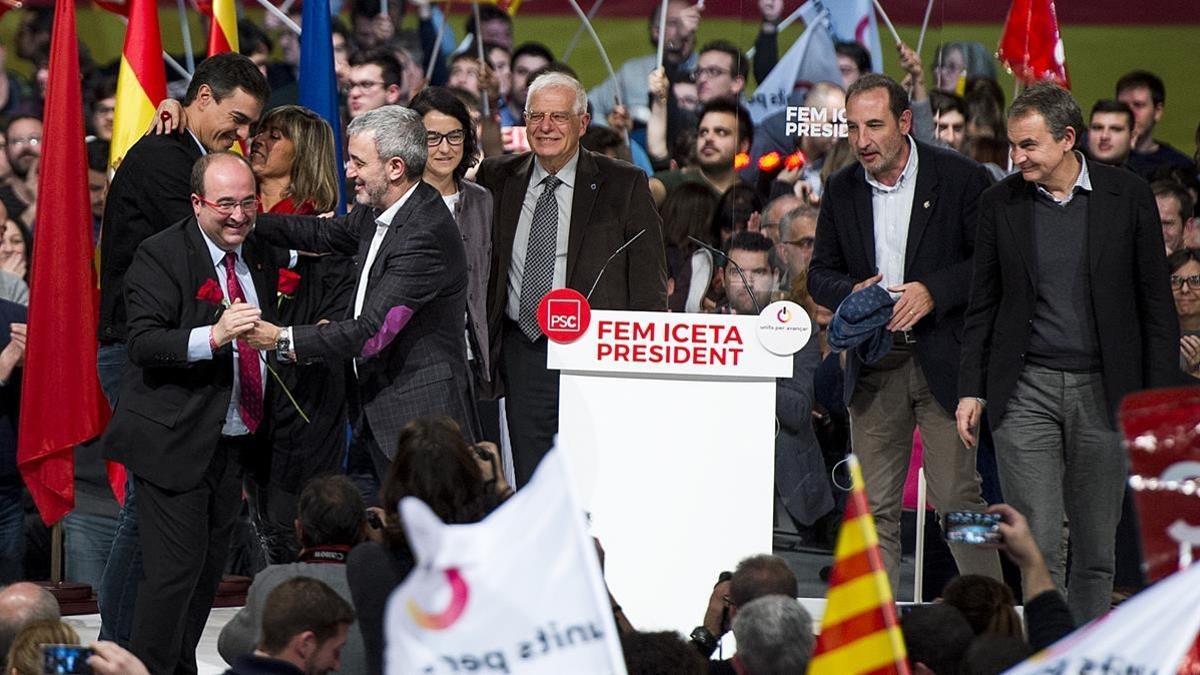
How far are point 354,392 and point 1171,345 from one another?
253 centimetres

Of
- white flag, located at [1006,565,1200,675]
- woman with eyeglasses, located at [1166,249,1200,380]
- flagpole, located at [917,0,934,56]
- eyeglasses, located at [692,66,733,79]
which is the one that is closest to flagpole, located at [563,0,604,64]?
eyeglasses, located at [692,66,733,79]

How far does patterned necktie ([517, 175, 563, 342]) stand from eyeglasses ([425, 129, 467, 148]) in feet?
1.12

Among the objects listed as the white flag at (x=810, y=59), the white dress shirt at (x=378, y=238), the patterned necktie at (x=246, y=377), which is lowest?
the patterned necktie at (x=246, y=377)

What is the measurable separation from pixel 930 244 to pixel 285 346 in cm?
231

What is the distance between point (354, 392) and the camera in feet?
20.6

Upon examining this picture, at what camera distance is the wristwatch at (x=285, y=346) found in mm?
5809

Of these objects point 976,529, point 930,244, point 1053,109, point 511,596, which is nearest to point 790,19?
point 930,244

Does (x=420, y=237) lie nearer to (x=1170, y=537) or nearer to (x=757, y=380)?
(x=757, y=380)

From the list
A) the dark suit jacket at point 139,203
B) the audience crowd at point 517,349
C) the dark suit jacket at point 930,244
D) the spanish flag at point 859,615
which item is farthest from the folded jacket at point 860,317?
the spanish flag at point 859,615

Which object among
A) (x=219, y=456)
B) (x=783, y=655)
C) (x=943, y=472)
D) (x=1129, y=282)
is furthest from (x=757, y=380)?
(x=783, y=655)

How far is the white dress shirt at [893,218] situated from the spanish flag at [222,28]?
10.1 ft

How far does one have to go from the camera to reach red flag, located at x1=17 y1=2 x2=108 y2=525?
284 inches

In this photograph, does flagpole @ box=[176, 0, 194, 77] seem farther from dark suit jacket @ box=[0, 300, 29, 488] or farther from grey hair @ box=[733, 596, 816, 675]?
grey hair @ box=[733, 596, 816, 675]

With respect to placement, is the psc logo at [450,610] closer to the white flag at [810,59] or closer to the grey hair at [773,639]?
the grey hair at [773,639]
